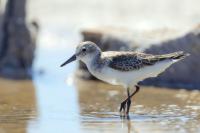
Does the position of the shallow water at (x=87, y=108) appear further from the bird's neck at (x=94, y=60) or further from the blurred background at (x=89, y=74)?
the bird's neck at (x=94, y=60)

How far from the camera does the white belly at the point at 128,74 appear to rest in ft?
33.1

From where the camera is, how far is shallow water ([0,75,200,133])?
9.12 metres

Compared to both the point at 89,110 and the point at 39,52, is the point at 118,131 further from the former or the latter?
the point at 39,52

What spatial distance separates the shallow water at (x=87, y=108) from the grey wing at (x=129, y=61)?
1.90 feet

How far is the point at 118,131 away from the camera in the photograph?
8.92m

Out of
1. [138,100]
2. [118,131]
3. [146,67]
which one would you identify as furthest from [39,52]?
[118,131]

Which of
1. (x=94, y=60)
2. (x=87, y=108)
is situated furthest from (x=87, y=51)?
(x=87, y=108)

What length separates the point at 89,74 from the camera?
1335cm

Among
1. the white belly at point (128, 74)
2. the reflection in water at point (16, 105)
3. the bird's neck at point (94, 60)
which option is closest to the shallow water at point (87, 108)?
the reflection in water at point (16, 105)

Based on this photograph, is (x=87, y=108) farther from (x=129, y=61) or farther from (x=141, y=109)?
(x=129, y=61)

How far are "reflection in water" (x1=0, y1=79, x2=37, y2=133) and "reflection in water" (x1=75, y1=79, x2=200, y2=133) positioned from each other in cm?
68

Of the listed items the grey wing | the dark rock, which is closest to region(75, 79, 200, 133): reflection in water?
the grey wing

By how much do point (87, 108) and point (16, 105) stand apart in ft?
3.17

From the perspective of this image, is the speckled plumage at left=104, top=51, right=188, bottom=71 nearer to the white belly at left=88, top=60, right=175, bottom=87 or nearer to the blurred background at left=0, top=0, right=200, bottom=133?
the white belly at left=88, top=60, right=175, bottom=87
